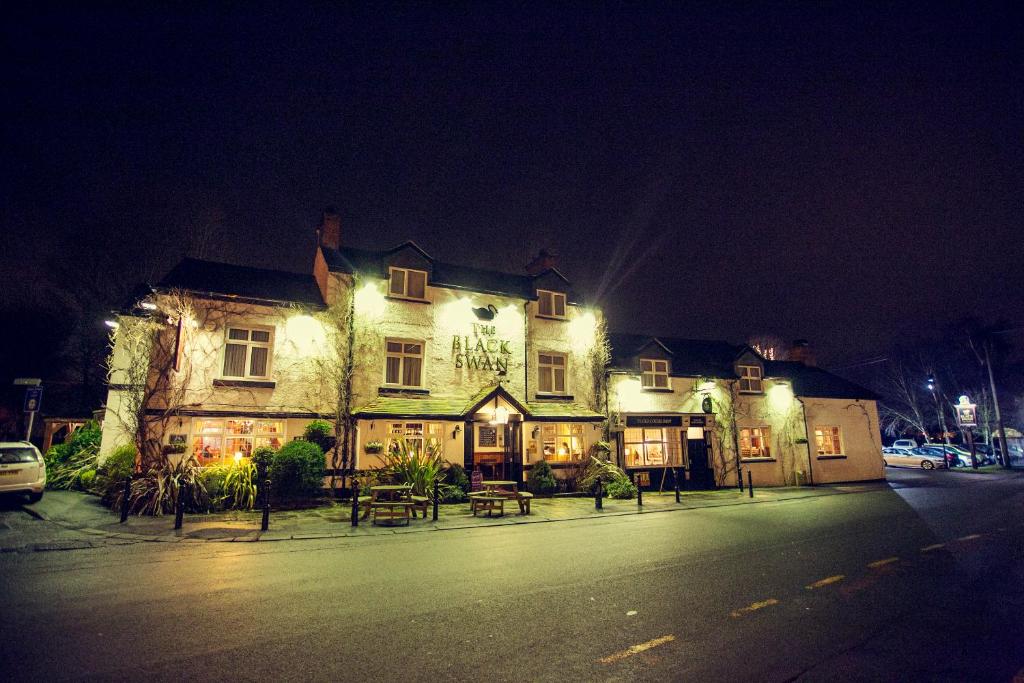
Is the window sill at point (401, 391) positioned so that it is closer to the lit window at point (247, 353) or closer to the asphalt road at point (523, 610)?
the lit window at point (247, 353)

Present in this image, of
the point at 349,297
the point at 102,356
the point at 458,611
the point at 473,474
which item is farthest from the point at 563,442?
the point at 102,356

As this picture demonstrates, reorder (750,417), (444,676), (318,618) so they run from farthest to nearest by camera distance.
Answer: (750,417) → (318,618) → (444,676)

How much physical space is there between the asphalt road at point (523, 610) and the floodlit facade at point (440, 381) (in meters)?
7.88

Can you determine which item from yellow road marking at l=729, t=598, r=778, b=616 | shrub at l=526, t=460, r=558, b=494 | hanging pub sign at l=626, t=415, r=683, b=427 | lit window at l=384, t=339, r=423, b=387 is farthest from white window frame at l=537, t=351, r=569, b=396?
yellow road marking at l=729, t=598, r=778, b=616

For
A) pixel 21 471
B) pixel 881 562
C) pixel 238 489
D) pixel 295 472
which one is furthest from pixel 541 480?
pixel 21 471

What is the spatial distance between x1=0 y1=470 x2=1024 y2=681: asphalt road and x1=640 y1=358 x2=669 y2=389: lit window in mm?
13150

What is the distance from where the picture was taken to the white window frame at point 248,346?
16594 millimetres

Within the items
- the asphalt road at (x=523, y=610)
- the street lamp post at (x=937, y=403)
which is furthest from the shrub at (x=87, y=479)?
the street lamp post at (x=937, y=403)

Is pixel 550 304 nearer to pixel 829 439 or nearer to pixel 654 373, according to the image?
pixel 654 373

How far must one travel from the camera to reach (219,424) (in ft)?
53.5

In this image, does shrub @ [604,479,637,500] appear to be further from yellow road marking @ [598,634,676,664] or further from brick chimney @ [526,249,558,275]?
yellow road marking @ [598,634,676,664]

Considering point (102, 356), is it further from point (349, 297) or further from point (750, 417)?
point (750, 417)

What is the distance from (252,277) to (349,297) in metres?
4.00

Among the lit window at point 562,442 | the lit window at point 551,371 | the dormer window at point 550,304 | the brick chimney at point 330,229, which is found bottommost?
the lit window at point 562,442
